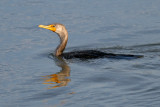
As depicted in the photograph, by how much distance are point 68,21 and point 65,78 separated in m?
6.36

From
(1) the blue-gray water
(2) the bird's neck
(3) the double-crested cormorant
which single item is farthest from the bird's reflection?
(2) the bird's neck

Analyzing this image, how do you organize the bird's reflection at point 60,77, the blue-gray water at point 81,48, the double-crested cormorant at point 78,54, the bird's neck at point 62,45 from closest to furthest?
the blue-gray water at point 81,48, the bird's reflection at point 60,77, the double-crested cormorant at point 78,54, the bird's neck at point 62,45

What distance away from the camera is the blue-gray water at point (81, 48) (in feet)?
27.5

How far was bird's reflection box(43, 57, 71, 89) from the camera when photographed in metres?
9.51

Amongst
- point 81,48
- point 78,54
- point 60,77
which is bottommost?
point 60,77

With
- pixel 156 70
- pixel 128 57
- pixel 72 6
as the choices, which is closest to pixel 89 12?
pixel 72 6

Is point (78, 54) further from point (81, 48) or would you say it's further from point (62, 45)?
point (81, 48)

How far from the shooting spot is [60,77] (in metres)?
10.3

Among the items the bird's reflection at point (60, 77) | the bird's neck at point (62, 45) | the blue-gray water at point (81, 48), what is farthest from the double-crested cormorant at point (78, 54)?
the bird's reflection at point (60, 77)

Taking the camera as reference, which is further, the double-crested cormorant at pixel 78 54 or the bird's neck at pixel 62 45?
the bird's neck at pixel 62 45

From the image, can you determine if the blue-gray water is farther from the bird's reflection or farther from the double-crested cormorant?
the double-crested cormorant

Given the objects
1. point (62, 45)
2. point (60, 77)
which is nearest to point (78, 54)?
point (62, 45)

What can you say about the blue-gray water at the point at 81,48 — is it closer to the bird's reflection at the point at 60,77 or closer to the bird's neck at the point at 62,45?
the bird's reflection at the point at 60,77

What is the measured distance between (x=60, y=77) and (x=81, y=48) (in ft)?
9.80
